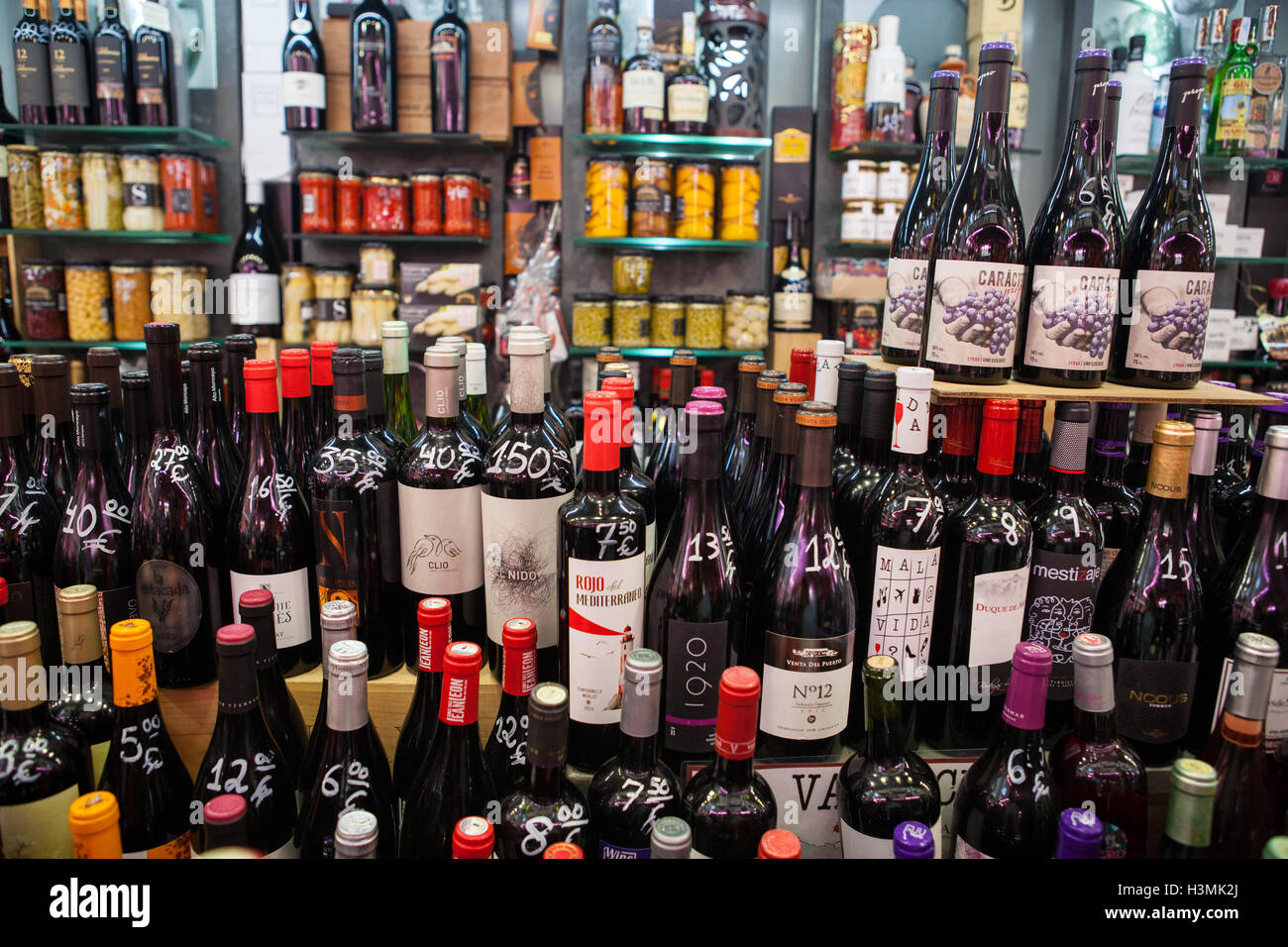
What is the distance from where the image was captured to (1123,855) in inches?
37.7

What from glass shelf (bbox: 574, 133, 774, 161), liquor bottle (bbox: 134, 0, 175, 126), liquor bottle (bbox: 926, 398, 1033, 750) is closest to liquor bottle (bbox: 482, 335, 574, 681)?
liquor bottle (bbox: 926, 398, 1033, 750)

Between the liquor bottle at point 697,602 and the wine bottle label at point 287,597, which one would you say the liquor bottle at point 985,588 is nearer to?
the liquor bottle at point 697,602

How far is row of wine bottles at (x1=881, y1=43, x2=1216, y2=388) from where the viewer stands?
115 cm

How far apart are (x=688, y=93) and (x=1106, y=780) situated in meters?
2.71

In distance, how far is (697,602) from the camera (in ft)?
3.45

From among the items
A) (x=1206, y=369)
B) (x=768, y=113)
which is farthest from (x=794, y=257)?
(x=1206, y=369)

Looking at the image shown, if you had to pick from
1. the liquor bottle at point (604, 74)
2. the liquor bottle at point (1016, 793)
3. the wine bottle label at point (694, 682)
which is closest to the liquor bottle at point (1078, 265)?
the liquor bottle at point (1016, 793)

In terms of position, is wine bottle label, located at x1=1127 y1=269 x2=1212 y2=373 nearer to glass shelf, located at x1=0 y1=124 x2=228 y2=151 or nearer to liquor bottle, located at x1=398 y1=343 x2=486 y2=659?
liquor bottle, located at x1=398 y1=343 x2=486 y2=659

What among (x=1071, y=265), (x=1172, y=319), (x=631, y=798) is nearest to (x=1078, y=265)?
(x=1071, y=265)

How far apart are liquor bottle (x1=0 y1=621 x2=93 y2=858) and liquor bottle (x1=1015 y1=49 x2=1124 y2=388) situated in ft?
4.31

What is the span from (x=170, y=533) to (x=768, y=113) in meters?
3.04

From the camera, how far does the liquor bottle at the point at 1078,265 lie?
45.3 inches

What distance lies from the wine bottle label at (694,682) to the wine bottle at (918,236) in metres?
0.60
